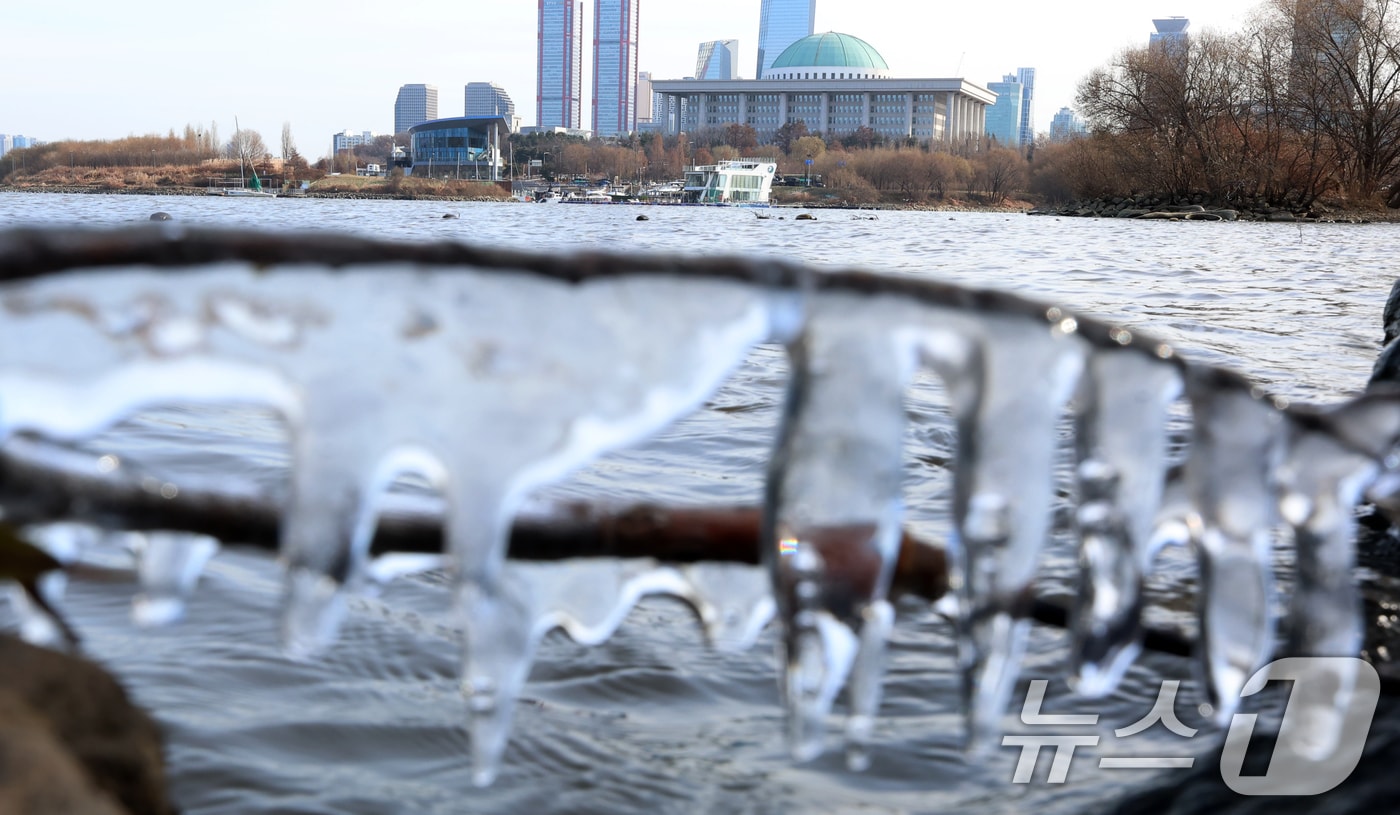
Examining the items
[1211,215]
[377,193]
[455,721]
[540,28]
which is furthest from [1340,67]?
[540,28]

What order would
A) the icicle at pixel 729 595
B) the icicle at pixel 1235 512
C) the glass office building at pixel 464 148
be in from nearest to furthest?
the icicle at pixel 1235 512, the icicle at pixel 729 595, the glass office building at pixel 464 148

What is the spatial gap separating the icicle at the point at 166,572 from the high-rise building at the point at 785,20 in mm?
190248

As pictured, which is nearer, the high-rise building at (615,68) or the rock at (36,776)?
the rock at (36,776)

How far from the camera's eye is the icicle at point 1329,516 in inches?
38.9

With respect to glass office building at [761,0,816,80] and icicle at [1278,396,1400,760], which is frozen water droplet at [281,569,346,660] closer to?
icicle at [1278,396,1400,760]

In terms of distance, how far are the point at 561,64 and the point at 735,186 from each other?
121 m

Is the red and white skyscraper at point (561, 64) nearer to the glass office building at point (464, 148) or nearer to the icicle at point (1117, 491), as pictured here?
the glass office building at point (464, 148)

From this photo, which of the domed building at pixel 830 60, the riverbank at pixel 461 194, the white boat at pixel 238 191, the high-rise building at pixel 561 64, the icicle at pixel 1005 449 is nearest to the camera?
the icicle at pixel 1005 449

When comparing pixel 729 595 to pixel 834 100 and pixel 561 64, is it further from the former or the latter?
pixel 561 64

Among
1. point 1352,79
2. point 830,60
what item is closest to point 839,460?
point 1352,79

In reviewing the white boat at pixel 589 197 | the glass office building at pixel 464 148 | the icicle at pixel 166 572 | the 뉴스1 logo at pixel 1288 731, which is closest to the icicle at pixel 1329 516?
the 뉴스1 logo at pixel 1288 731

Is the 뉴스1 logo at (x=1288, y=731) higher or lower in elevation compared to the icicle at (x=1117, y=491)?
lower

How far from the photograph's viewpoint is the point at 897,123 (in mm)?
119250

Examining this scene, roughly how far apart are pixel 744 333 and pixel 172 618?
487mm
